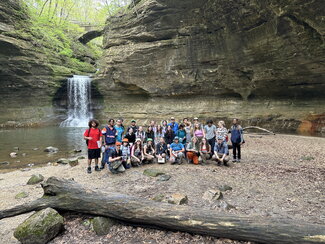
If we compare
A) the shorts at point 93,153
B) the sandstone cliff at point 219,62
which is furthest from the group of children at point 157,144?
the sandstone cliff at point 219,62

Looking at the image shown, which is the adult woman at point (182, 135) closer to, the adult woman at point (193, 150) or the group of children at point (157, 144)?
the group of children at point (157, 144)

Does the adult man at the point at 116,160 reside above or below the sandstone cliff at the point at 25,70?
below

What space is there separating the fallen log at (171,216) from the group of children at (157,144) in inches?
128

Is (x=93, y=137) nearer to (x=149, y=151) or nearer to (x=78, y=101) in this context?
(x=149, y=151)

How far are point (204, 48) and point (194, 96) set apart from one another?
5.76 metres

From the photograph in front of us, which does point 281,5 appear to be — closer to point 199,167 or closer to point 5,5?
point 199,167

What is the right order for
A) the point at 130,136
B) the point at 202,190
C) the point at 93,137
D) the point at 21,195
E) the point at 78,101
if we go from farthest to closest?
the point at 78,101 < the point at 130,136 < the point at 93,137 < the point at 21,195 < the point at 202,190

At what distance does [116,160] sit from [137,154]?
1.04 metres

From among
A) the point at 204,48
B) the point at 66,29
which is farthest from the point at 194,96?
the point at 66,29

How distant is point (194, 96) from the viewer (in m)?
26.2

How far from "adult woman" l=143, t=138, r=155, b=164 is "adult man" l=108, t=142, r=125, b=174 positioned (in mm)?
1082

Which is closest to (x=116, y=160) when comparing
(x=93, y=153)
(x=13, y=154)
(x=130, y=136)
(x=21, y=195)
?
(x=93, y=153)

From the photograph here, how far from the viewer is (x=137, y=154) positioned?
8.45 meters

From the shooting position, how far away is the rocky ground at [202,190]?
3.77 metres
